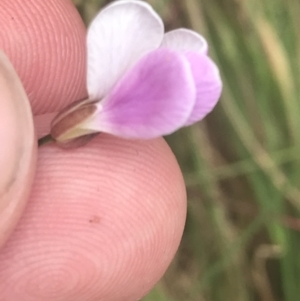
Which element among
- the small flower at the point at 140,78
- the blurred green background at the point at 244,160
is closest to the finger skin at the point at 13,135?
the small flower at the point at 140,78

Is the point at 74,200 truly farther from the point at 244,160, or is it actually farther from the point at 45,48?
the point at 244,160

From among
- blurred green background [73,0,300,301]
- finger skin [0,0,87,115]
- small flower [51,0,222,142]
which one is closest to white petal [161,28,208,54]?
small flower [51,0,222,142]

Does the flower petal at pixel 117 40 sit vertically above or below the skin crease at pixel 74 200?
above

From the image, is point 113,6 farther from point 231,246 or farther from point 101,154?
point 231,246

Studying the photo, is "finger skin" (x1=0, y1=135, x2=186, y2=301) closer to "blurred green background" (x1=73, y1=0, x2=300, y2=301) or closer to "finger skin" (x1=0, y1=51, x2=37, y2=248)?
"finger skin" (x1=0, y1=51, x2=37, y2=248)

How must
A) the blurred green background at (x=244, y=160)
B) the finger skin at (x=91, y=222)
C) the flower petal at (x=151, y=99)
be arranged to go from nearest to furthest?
the flower petal at (x=151, y=99), the finger skin at (x=91, y=222), the blurred green background at (x=244, y=160)

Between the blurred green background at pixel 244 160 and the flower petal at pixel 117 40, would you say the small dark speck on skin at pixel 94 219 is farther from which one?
the blurred green background at pixel 244 160

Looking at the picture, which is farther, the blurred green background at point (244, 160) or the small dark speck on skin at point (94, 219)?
the blurred green background at point (244, 160)
